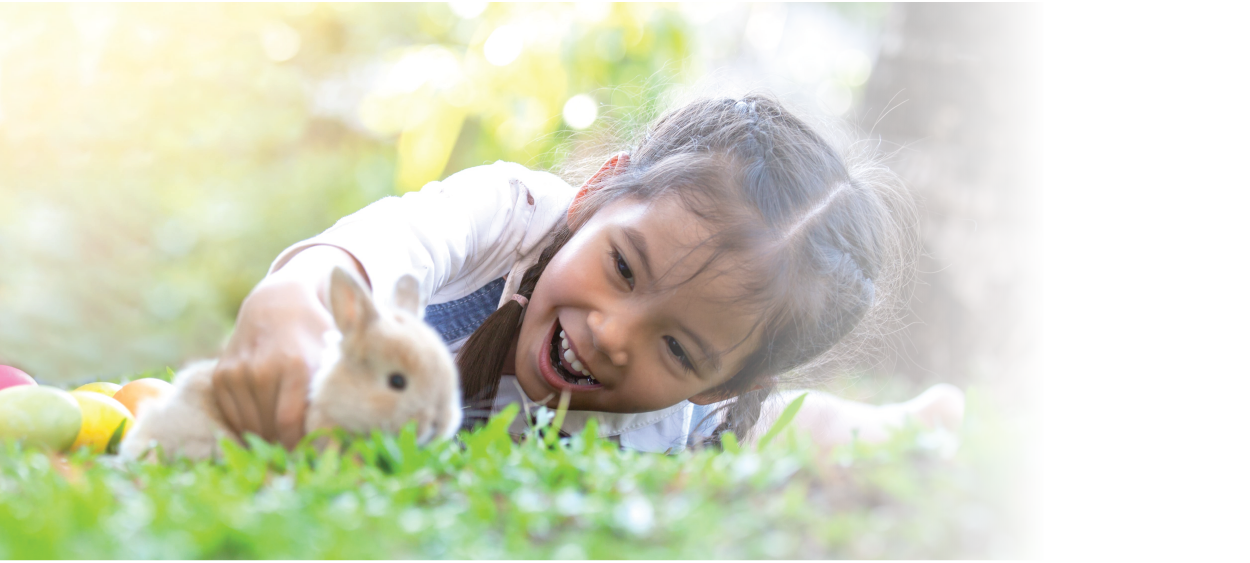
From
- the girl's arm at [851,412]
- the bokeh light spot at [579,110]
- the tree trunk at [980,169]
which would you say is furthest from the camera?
the bokeh light spot at [579,110]

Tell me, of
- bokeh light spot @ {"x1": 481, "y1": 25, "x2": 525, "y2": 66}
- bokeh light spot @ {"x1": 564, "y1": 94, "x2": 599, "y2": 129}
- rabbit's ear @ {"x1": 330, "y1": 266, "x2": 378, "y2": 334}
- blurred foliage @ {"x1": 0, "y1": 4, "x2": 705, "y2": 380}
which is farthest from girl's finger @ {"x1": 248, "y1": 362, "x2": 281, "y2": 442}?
bokeh light spot @ {"x1": 481, "y1": 25, "x2": 525, "y2": 66}

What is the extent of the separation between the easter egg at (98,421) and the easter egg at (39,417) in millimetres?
45

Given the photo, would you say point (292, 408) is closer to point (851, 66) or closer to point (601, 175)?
point (601, 175)

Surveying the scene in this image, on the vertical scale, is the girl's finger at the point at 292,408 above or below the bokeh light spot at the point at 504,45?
below

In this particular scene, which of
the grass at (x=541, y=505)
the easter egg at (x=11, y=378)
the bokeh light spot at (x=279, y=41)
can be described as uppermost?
the bokeh light spot at (x=279, y=41)

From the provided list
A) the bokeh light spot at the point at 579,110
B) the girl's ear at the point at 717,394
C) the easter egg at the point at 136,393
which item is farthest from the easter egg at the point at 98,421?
the bokeh light spot at the point at 579,110

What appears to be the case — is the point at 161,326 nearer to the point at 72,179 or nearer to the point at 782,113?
the point at 72,179

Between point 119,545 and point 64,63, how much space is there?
6.50 meters

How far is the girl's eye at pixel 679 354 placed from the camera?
2.55m

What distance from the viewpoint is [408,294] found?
5.82ft

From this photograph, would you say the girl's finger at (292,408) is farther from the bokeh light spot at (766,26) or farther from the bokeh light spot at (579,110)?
the bokeh light spot at (766,26)

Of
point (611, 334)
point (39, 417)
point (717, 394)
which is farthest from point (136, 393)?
point (717, 394)

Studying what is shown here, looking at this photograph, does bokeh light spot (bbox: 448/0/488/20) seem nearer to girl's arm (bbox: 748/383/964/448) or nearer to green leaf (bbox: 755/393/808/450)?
girl's arm (bbox: 748/383/964/448)

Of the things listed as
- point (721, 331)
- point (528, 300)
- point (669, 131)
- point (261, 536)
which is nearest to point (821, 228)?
point (721, 331)
